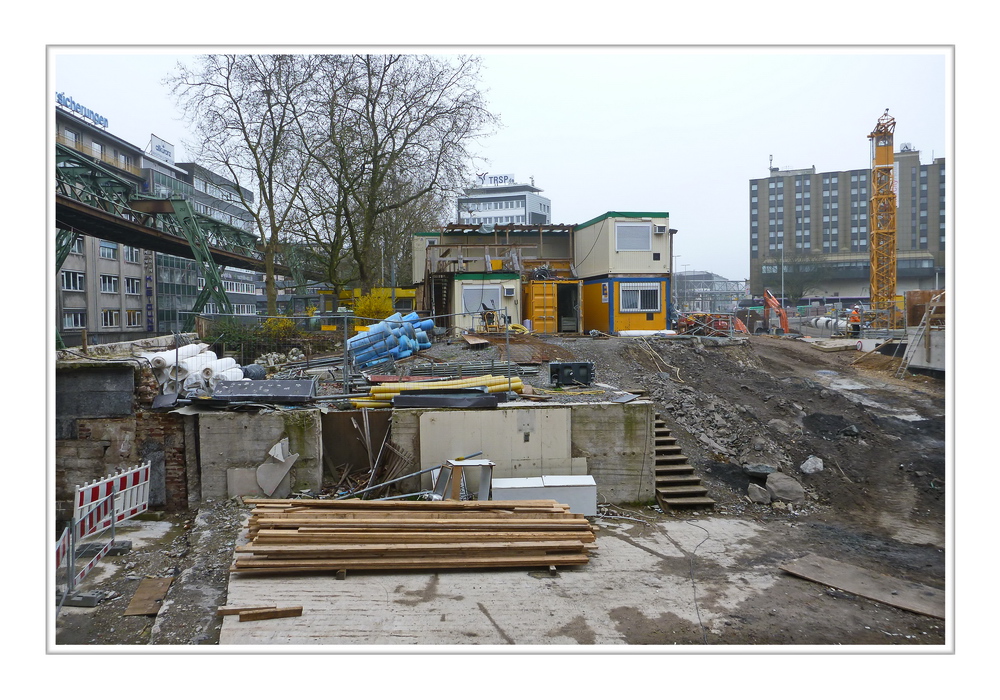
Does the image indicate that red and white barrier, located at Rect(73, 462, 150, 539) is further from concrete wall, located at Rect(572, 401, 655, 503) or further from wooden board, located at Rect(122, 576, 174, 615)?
concrete wall, located at Rect(572, 401, 655, 503)

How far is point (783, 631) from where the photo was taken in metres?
6.83

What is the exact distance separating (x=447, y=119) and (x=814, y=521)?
20.8 metres

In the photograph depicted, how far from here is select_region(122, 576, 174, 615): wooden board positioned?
24.2ft

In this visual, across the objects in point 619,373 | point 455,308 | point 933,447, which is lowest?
point 933,447

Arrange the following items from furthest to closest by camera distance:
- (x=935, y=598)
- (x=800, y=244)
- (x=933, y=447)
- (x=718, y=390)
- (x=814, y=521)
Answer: (x=800, y=244) < (x=718, y=390) < (x=933, y=447) < (x=814, y=521) < (x=935, y=598)

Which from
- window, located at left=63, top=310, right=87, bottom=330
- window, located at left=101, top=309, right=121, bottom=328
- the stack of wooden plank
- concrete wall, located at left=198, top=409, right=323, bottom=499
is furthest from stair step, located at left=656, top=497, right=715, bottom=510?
window, located at left=101, top=309, right=121, bottom=328

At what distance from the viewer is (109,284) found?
4375 centimetres

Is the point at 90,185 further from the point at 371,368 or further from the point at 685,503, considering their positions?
the point at 685,503

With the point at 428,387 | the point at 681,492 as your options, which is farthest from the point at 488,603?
the point at 681,492

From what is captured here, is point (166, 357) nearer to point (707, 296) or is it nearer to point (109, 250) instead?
point (109, 250)

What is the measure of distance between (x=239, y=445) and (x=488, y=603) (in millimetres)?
5968

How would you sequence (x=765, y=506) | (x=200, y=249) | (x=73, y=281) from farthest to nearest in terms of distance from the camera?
(x=73, y=281) < (x=200, y=249) < (x=765, y=506)

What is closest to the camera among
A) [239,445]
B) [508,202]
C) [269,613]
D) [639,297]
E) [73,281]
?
[269,613]

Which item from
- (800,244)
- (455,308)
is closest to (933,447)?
(455,308)
